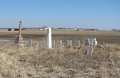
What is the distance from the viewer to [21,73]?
5816 millimetres

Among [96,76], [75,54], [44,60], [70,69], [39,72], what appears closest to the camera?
[96,76]

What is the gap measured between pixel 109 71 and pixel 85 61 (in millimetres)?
1791

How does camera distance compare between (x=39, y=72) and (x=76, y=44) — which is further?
(x=76, y=44)

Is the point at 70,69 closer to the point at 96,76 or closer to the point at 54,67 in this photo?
the point at 54,67

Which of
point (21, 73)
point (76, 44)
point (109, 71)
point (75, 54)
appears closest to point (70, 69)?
point (109, 71)

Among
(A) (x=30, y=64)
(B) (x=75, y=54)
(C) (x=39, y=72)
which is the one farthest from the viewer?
Answer: (B) (x=75, y=54)

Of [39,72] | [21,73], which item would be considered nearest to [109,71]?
[39,72]

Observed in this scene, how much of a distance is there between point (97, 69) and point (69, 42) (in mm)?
5722

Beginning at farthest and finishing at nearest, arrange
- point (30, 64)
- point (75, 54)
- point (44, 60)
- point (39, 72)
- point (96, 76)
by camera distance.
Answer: point (75, 54) < point (44, 60) < point (30, 64) < point (39, 72) < point (96, 76)

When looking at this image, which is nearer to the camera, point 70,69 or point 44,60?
point 70,69

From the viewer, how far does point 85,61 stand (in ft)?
25.8

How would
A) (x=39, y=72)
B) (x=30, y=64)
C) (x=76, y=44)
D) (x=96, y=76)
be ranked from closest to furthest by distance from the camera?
1. (x=96, y=76)
2. (x=39, y=72)
3. (x=30, y=64)
4. (x=76, y=44)

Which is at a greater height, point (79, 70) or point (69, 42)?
point (69, 42)

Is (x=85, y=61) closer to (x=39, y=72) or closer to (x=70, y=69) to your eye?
(x=70, y=69)
